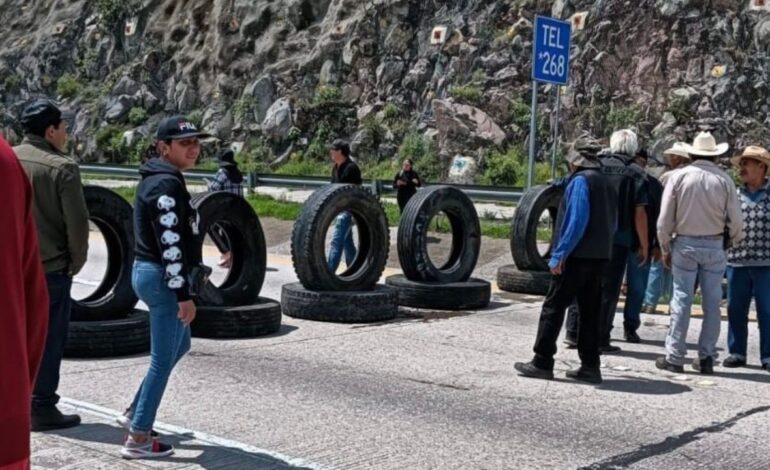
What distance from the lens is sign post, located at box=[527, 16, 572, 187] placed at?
529 inches

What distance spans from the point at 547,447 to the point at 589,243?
2167 millimetres

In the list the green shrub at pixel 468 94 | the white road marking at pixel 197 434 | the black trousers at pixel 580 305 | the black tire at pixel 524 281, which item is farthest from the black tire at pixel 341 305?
the green shrub at pixel 468 94

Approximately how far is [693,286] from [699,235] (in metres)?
0.44

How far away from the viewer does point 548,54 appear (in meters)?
13.7

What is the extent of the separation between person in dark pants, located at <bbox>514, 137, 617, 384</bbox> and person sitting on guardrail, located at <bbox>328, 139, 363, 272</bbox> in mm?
4943

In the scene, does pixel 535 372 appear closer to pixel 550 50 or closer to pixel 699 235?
pixel 699 235

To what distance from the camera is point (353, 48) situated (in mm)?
32250

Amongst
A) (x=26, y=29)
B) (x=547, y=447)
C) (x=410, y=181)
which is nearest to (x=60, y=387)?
(x=547, y=447)

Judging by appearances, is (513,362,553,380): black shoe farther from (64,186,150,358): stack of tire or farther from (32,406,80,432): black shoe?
(32,406,80,432): black shoe

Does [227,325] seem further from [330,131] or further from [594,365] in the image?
[330,131]

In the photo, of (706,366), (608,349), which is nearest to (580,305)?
(706,366)

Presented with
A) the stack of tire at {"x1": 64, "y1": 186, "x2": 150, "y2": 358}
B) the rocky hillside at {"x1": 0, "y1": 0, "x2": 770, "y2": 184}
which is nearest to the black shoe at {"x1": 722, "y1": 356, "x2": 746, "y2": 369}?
the stack of tire at {"x1": 64, "y1": 186, "x2": 150, "y2": 358}

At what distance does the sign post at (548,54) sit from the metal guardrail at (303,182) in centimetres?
329

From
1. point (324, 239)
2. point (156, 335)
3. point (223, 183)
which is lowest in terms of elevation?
point (156, 335)
